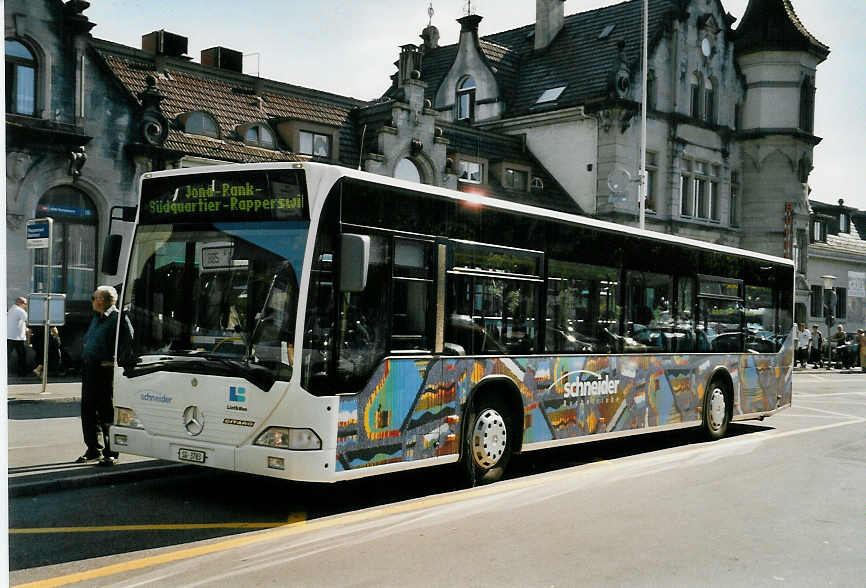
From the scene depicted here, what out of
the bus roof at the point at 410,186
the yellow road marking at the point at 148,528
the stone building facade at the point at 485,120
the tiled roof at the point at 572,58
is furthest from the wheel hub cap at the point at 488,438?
the tiled roof at the point at 572,58

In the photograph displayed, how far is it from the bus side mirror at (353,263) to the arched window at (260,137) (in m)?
20.4

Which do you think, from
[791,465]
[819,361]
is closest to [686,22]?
[819,361]

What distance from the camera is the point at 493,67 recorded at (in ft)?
139

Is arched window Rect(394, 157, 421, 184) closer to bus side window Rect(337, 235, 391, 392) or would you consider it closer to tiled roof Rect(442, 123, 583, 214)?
tiled roof Rect(442, 123, 583, 214)

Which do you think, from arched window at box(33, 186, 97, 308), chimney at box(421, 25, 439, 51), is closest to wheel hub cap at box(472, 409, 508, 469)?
arched window at box(33, 186, 97, 308)

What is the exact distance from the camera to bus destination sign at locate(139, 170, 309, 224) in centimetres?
797

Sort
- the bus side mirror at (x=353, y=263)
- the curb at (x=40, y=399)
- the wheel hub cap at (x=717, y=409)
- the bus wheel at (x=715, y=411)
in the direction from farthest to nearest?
1. the curb at (x=40, y=399)
2. the wheel hub cap at (x=717, y=409)
3. the bus wheel at (x=715, y=411)
4. the bus side mirror at (x=353, y=263)

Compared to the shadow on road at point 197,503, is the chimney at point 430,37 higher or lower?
higher

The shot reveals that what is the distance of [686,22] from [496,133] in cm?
1041

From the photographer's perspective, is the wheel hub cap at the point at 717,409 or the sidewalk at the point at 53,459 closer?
the sidewalk at the point at 53,459

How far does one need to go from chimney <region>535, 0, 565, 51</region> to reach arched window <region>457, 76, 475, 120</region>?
3.64m

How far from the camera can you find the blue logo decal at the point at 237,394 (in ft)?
25.7

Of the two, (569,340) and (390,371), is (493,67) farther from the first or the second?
(390,371)

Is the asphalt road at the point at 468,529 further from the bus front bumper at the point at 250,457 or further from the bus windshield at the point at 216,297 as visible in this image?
the bus windshield at the point at 216,297
